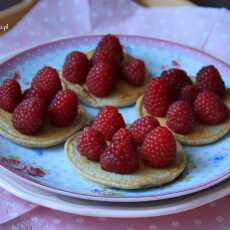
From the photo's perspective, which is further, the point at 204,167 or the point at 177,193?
the point at 204,167

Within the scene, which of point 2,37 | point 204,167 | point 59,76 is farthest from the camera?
point 2,37

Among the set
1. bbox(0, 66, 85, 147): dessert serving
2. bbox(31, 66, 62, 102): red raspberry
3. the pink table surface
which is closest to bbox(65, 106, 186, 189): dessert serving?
bbox(0, 66, 85, 147): dessert serving

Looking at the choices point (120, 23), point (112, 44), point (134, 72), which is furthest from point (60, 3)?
point (134, 72)

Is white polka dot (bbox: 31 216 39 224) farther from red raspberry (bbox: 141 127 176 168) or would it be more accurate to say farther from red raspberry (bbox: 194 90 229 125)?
red raspberry (bbox: 194 90 229 125)

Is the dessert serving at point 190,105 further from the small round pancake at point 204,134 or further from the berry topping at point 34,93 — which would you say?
the berry topping at point 34,93

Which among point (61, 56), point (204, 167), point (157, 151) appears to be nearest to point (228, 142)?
point (204, 167)

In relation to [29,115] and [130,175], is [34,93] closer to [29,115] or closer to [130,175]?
[29,115]

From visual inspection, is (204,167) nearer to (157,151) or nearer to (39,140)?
(157,151)

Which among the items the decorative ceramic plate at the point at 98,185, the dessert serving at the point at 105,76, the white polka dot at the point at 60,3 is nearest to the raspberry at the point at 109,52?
the dessert serving at the point at 105,76
